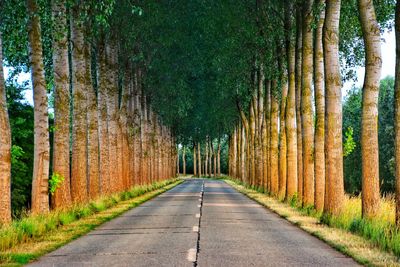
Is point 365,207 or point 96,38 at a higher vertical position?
point 96,38

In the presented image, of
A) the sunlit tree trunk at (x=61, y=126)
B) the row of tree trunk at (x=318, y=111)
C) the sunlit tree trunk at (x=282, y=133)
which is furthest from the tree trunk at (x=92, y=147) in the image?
the sunlit tree trunk at (x=282, y=133)

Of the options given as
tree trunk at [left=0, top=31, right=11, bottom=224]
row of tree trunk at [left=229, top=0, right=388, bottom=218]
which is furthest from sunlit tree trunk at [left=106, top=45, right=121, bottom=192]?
tree trunk at [left=0, top=31, right=11, bottom=224]

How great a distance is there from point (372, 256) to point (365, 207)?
5037 mm

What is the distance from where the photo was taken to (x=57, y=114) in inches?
800

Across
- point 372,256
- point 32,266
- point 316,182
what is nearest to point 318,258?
point 372,256

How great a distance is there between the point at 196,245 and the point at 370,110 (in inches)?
242

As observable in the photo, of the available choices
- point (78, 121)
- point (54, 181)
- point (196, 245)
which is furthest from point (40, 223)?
point (78, 121)

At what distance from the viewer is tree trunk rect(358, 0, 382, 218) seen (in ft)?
51.0

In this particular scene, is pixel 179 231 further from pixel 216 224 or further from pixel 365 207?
pixel 365 207

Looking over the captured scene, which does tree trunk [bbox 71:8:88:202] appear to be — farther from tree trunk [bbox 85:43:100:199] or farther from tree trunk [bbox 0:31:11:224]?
tree trunk [bbox 0:31:11:224]

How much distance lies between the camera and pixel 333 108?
733 inches

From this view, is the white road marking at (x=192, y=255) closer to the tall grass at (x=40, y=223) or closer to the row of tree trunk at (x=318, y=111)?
the tall grass at (x=40, y=223)

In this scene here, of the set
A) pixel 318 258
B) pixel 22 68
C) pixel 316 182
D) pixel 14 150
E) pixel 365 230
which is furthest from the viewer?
pixel 14 150

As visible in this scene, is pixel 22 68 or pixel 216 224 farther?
pixel 22 68
